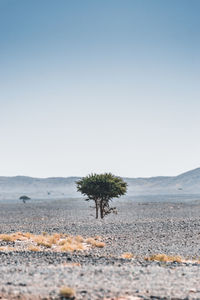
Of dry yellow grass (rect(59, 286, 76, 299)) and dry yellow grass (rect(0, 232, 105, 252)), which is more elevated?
dry yellow grass (rect(59, 286, 76, 299))

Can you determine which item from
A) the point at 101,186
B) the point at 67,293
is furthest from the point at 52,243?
the point at 101,186

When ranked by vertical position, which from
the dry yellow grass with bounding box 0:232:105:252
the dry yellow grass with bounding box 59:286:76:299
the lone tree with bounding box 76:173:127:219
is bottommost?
the dry yellow grass with bounding box 0:232:105:252

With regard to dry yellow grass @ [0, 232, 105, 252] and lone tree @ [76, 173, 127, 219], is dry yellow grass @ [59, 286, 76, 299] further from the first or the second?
lone tree @ [76, 173, 127, 219]

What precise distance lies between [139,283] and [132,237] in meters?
21.1

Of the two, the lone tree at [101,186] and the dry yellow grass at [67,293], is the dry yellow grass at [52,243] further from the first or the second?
the lone tree at [101,186]

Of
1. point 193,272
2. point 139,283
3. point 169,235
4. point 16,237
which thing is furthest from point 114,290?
point 169,235

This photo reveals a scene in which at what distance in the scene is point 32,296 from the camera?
40.8 feet

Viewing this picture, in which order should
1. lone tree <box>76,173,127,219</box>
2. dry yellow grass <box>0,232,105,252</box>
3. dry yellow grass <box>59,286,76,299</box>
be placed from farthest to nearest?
lone tree <box>76,173,127,219</box> < dry yellow grass <box>0,232,105,252</box> < dry yellow grass <box>59,286,76,299</box>

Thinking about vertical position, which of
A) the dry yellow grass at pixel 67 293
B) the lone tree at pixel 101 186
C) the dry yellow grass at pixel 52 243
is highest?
the lone tree at pixel 101 186

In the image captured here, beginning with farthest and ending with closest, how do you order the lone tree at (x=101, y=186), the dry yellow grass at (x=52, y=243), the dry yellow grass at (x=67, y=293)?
the lone tree at (x=101, y=186)
the dry yellow grass at (x=52, y=243)
the dry yellow grass at (x=67, y=293)

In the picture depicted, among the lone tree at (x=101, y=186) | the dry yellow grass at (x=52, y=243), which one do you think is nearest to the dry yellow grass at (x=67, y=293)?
the dry yellow grass at (x=52, y=243)

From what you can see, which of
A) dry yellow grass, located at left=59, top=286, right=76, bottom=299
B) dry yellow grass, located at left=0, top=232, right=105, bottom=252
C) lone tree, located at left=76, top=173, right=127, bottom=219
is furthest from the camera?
lone tree, located at left=76, top=173, right=127, bottom=219

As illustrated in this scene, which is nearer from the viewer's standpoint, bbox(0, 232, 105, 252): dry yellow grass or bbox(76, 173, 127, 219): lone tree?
bbox(0, 232, 105, 252): dry yellow grass

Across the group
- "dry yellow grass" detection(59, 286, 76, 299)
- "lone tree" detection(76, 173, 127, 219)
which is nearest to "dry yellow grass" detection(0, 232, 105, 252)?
"dry yellow grass" detection(59, 286, 76, 299)
